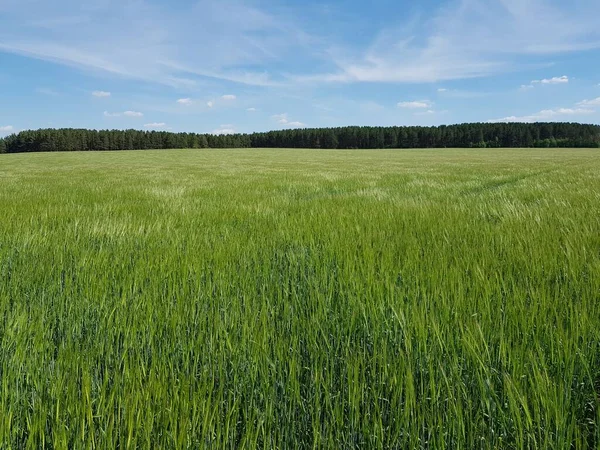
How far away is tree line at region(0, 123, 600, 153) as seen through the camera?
3728 inches

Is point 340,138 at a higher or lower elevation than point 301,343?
higher

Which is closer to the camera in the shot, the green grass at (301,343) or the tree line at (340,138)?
the green grass at (301,343)

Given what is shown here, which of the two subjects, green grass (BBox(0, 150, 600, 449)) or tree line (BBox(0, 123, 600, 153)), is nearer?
green grass (BBox(0, 150, 600, 449))

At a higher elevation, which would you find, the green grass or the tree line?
the tree line

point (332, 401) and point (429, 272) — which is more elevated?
point (429, 272)

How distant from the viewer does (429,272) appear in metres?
2.16

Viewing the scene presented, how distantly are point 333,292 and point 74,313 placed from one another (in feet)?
4.26

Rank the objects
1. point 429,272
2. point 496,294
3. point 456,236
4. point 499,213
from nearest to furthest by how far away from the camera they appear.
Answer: point 496,294, point 429,272, point 456,236, point 499,213

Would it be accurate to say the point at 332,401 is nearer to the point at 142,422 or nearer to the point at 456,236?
the point at 142,422

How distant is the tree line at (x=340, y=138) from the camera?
94.7 meters

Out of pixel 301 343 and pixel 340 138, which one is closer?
pixel 301 343

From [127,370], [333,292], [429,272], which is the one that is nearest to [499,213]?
[429,272]

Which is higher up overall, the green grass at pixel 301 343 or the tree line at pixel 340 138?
the tree line at pixel 340 138

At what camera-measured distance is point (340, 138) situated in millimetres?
119000
